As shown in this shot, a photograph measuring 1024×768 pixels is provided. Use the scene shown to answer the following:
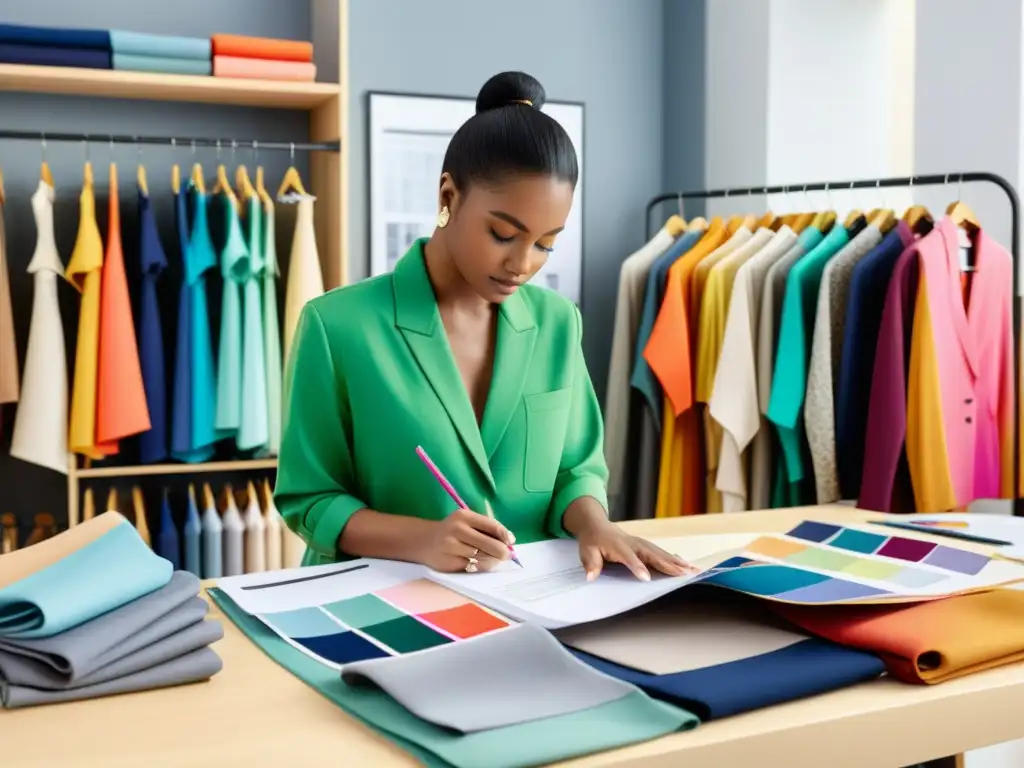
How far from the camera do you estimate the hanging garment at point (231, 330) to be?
309 centimetres

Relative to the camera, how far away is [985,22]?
2.96 metres

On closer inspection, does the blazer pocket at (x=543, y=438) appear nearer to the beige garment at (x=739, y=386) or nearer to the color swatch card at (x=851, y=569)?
the color swatch card at (x=851, y=569)

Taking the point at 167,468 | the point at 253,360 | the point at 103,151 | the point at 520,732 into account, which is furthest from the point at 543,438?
the point at 103,151

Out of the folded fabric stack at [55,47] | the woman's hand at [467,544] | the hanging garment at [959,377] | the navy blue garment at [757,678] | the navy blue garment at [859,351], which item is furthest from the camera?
the folded fabric stack at [55,47]

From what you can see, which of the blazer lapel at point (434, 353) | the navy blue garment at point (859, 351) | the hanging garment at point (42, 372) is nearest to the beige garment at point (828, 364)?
the navy blue garment at point (859, 351)

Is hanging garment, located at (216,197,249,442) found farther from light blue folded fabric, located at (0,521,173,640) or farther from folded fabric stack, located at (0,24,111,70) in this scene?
light blue folded fabric, located at (0,521,173,640)

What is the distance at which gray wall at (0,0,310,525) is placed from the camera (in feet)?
10.8

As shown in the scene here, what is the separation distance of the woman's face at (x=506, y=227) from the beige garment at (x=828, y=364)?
1583 mm

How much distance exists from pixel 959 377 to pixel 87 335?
7.22ft

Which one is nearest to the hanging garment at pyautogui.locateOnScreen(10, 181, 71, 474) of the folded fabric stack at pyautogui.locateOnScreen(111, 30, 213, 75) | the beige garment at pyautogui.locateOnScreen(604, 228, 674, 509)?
the folded fabric stack at pyautogui.locateOnScreen(111, 30, 213, 75)

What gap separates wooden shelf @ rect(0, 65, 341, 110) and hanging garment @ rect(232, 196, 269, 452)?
344mm

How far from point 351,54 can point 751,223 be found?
140 centimetres

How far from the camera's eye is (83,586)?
99cm

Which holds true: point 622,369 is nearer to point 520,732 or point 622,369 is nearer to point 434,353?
point 434,353
